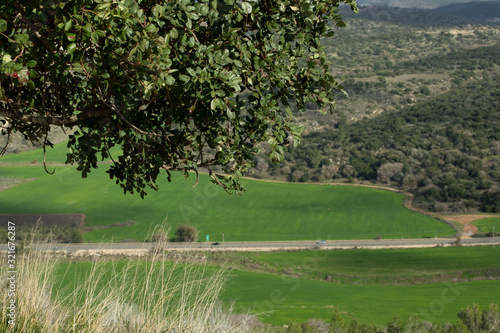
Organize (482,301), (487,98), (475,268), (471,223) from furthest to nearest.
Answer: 1. (487,98)
2. (471,223)
3. (475,268)
4. (482,301)

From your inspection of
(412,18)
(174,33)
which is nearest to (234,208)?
(174,33)

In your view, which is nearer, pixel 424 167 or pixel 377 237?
pixel 377 237

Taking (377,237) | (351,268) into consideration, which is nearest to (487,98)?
(377,237)

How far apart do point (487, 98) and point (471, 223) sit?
46877mm

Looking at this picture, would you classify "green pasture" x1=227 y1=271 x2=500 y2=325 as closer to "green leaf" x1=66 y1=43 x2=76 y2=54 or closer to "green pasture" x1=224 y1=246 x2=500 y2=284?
"green pasture" x1=224 y1=246 x2=500 y2=284

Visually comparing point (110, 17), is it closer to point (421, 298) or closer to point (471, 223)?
point (421, 298)

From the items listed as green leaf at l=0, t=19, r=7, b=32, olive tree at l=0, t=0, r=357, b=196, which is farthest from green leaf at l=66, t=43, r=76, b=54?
green leaf at l=0, t=19, r=7, b=32

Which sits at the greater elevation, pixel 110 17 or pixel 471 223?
pixel 110 17

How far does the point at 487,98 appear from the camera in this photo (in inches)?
3654

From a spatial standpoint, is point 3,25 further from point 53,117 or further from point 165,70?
point 53,117

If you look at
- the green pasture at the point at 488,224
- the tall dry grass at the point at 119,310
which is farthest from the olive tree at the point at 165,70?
the green pasture at the point at 488,224

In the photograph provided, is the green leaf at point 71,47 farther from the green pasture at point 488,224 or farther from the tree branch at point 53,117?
the green pasture at point 488,224

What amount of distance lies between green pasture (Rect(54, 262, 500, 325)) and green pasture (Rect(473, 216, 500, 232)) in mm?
13081

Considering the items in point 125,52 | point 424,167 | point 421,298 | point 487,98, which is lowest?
point 421,298
